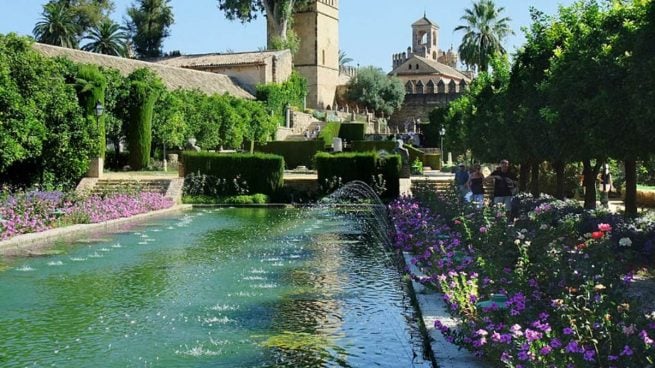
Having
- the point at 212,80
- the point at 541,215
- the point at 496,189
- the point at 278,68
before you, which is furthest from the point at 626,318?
the point at 278,68

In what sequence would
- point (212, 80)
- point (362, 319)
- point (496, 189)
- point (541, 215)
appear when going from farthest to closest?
point (212, 80), point (496, 189), point (541, 215), point (362, 319)

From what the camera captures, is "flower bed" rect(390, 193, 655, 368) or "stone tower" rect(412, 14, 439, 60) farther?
"stone tower" rect(412, 14, 439, 60)

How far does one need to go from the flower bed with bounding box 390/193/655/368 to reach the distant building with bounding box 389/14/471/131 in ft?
172

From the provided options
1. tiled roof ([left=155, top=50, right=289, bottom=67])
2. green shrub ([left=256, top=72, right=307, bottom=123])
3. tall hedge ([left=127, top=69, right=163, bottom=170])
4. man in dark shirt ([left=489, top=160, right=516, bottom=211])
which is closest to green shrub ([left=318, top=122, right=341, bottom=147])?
green shrub ([left=256, top=72, right=307, bottom=123])

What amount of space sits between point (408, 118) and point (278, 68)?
78.9 ft

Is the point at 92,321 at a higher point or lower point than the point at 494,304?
lower

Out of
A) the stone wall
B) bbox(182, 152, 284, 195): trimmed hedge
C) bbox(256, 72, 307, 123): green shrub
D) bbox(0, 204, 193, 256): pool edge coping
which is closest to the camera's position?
bbox(0, 204, 193, 256): pool edge coping

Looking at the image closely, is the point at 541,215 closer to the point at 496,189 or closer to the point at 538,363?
the point at 496,189

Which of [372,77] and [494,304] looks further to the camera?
[372,77]

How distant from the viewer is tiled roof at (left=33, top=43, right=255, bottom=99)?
40.0 m

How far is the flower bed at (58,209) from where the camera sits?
1531 cm

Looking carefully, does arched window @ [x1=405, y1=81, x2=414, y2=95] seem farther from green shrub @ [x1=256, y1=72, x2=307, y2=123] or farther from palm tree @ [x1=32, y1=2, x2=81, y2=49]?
palm tree @ [x1=32, y1=2, x2=81, y2=49]

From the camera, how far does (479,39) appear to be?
192 feet

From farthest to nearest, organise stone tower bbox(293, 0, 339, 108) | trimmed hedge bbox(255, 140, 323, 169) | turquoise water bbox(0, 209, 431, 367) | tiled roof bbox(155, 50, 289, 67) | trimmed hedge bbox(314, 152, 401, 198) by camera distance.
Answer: stone tower bbox(293, 0, 339, 108) → tiled roof bbox(155, 50, 289, 67) → trimmed hedge bbox(255, 140, 323, 169) → trimmed hedge bbox(314, 152, 401, 198) → turquoise water bbox(0, 209, 431, 367)
